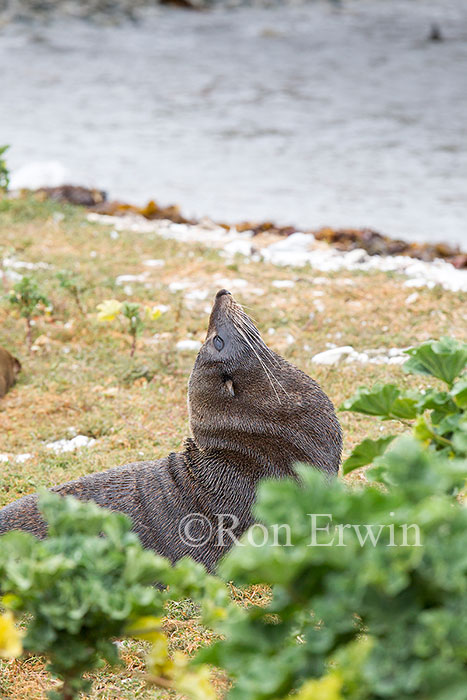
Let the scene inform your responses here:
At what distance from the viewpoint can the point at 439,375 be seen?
7.82 ft

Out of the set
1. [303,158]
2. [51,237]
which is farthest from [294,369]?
[303,158]

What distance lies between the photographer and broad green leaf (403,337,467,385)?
2.31 meters

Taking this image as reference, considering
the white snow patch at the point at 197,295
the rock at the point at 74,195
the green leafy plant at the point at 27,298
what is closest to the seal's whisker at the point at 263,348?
the green leafy plant at the point at 27,298

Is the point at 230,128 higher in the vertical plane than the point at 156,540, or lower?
lower

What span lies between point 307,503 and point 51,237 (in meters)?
8.30

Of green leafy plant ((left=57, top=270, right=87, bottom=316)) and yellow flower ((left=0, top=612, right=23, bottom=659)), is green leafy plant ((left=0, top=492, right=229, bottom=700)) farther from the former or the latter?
green leafy plant ((left=57, top=270, right=87, bottom=316))

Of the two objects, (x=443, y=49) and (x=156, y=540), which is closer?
(x=156, y=540)

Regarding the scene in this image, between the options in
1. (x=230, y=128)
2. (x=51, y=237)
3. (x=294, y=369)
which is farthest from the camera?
(x=230, y=128)

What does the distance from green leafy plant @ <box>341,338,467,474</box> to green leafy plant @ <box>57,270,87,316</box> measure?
487 centimetres

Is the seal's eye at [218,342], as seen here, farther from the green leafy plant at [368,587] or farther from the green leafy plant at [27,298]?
the green leafy plant at [27,298]

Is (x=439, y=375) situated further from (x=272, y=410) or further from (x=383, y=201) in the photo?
(x=383, y=201)

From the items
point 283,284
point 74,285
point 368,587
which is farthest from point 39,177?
point 368,587

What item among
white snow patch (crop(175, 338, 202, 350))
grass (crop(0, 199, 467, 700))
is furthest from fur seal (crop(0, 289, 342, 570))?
white snow patch (crop(175, 338, 202, 350))

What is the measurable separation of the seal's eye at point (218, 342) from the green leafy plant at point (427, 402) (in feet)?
5.48
